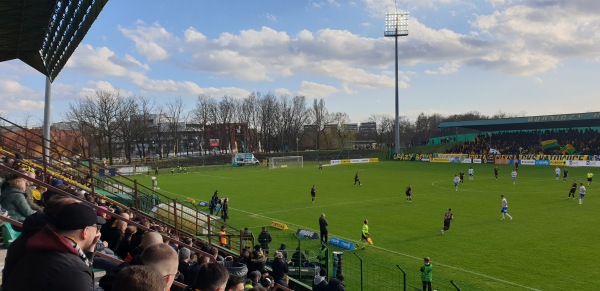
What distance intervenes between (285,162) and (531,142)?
43.1 m

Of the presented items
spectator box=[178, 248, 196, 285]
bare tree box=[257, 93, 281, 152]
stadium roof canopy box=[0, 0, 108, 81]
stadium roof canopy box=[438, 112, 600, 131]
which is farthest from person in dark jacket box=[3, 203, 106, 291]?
bare tree box=[257, 93, 281, 152]

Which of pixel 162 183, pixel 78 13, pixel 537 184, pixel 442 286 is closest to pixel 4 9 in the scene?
pixel 78 13

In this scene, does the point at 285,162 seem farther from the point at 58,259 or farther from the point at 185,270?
the point at 58,259

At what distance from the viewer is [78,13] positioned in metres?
15.1

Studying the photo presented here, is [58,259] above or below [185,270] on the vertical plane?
above

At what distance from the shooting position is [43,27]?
15.6 metres

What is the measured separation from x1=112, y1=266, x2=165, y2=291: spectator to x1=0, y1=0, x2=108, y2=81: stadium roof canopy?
1334 cm

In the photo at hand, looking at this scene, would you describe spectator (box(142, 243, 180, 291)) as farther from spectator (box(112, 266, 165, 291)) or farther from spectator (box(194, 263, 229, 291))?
spectator (box(112, 266, 165, 291))

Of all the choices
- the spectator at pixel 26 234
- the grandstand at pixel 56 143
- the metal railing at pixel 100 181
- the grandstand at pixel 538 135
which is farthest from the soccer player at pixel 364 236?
the grandstand at pixel 538 135

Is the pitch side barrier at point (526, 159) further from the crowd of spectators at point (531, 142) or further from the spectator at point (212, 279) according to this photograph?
the spectator at point (212, 279)

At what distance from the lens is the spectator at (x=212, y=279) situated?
3.49 meters

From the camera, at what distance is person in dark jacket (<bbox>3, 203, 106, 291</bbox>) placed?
2709mm

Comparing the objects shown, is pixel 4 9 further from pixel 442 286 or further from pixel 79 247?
pixel 442 286

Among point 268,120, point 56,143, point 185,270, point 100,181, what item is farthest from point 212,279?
point 268,120
